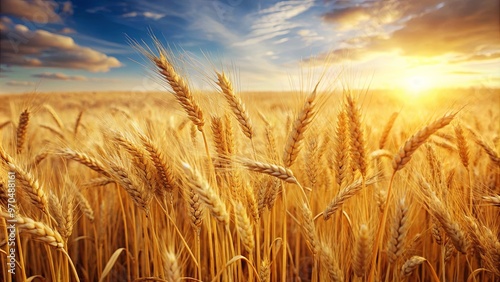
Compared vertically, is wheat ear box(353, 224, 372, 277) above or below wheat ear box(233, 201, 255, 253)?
below

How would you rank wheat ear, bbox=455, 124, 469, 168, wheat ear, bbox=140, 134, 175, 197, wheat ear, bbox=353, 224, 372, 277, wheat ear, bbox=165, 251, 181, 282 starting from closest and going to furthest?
wheat ear, bbox=165, 251, 181, 282, wheat ear, bbox=353, 224, 372, 277, wheat ear, bbox=140, 134, 175, 197, wheat ear, bbox=455, 124, 469, 168

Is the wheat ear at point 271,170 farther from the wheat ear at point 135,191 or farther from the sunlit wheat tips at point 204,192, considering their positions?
the wheat ear at point 135,191

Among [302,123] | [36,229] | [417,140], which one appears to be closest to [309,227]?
[302,123]

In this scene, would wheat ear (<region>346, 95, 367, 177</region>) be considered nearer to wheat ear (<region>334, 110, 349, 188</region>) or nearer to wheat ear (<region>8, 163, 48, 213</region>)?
wheat ear (<region>334, 110, 349, 188</region>)

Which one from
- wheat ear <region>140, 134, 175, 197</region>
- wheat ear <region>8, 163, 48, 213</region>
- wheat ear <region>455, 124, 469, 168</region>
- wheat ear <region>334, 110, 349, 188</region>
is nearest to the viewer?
wheat ear <region>8, 163, 48, 213</region>

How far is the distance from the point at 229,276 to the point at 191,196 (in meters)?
0.42

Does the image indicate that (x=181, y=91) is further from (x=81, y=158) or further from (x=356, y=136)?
(x=356, y=136)

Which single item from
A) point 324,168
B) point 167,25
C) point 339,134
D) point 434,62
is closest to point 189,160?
point 339,134

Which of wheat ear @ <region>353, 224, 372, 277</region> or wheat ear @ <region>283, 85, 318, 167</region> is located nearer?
wheat ear @ <region>353, 224, 372, 277</region>

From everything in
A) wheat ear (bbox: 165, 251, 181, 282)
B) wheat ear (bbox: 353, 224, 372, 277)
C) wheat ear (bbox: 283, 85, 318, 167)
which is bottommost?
wheat ear (bbox: 353, 224, 372, 277)

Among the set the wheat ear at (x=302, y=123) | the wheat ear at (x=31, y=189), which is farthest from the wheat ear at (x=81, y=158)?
the wheat ear at (x=302, y=123)

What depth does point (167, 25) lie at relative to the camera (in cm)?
261

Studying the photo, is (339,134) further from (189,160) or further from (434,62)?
(434,62)

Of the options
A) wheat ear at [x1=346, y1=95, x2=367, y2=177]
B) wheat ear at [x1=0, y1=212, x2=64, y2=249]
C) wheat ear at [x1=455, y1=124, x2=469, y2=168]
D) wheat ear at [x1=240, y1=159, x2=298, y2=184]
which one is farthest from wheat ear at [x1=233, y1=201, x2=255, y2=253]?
wheat ear at [x1=455, y1=124, x2=469, y2=168]
